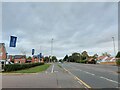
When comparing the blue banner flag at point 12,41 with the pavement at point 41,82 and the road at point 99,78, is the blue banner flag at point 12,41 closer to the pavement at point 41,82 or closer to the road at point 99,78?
the road at point 99,78

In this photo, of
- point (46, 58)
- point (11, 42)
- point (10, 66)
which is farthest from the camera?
point (46, 58)

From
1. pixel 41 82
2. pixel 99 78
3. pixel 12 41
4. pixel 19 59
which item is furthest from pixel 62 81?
pixel 19 59

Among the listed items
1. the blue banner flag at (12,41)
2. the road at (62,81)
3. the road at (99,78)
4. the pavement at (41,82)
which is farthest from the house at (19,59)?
the pavement at (41,82)

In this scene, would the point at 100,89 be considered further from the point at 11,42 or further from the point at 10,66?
the point at 10,66

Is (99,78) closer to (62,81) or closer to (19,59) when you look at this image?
(62,81)

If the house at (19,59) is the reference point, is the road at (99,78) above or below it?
below

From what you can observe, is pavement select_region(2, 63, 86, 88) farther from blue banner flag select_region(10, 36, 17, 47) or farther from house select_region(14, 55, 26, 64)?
house select_region(14, 55, 26, 64)

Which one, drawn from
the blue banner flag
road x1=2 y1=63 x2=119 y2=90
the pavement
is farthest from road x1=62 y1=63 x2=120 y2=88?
the blue banner flag

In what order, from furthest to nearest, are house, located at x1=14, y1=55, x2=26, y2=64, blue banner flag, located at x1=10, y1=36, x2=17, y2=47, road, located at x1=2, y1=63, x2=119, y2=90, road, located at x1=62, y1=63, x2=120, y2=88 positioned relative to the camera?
house, located at x1=14, y1=55, x2=26, y2=64 → blue banner flag, located at x1=10, y1=36, x2=17, y2=47 → road, located at x1=62, y1=63, x2=120, y2=88 → road, located at x1=2, y1=63, x2=119, y2=90

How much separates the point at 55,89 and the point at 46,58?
18376 centimetres

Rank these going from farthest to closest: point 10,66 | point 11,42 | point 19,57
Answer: point 19,57
point 10,66
point 11,42

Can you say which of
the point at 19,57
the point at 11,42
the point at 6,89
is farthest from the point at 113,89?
the point at 19,57

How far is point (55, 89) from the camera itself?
40.1 feet

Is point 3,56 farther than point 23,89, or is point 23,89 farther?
point 3,56
